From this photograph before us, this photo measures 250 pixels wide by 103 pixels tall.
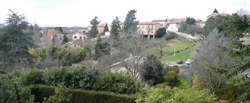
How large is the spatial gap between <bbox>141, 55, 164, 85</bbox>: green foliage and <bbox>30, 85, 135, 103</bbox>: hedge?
8.26m

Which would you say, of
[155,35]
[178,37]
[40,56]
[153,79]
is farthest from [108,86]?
[178,37]

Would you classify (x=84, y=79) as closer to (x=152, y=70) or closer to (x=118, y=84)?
(x=118, y=84)

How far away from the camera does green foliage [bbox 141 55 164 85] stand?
14.4 metres

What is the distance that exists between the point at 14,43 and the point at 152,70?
1692 centimetres

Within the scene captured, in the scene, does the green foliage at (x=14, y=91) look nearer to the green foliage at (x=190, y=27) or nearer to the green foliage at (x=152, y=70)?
the green foliage at (x=152, y=70)

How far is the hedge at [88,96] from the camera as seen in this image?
6260 millimetres

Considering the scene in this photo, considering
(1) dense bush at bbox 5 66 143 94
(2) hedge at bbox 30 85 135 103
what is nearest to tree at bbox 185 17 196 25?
(1) dense bush at bbox 5 66 143 94

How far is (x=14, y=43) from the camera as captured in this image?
20.2m

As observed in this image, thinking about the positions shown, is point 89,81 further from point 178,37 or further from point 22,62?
point 178,37

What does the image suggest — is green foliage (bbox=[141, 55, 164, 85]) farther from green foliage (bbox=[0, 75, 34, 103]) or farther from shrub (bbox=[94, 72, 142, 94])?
green foliage (bbox=[0, 75, 34, 103])

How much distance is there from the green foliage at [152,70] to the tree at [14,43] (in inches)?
555

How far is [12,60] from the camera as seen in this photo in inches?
789

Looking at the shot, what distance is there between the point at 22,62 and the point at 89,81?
52.0 feet

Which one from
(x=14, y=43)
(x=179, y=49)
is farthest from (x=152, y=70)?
(x=179, y=49)
